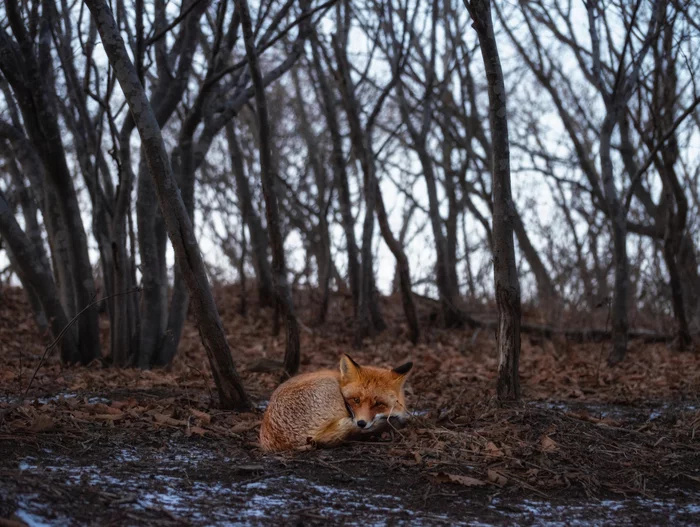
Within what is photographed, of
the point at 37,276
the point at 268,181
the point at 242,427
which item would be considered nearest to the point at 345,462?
the point at 242,427

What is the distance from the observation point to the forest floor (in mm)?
3818

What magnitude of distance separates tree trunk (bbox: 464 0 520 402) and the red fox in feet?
4.05

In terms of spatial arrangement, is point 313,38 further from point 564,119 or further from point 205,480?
point 205,480

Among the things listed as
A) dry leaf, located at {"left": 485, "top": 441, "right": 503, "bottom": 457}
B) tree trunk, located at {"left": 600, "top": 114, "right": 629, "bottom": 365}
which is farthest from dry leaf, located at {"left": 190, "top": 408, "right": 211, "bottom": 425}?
tree trunk, located at {"left": 600, "top": 114, "right": 629, "bottom": 365}

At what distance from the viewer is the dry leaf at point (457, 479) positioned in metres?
4.43

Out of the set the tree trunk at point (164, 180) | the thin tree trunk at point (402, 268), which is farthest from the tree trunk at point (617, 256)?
the tree trunk at point (164, 180)

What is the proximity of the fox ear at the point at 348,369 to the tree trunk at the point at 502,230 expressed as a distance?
5.21ft

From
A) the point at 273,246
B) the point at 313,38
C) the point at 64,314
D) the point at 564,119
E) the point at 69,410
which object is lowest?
the point at 69,410

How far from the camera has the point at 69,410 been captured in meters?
5.95

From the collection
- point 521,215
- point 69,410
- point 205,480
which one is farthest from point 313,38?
point 205,480

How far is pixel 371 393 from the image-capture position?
5.32m

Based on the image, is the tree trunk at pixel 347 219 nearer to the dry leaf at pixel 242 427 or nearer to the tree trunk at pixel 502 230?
the tree trunk at pixel 502 230

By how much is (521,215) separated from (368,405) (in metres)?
16.7

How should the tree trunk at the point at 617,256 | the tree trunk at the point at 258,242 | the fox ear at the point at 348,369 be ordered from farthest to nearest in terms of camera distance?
the tree trunk at the point at 258,242 → the tree trunk at the point at 617,256 → the fox ear at the point at 348,369
